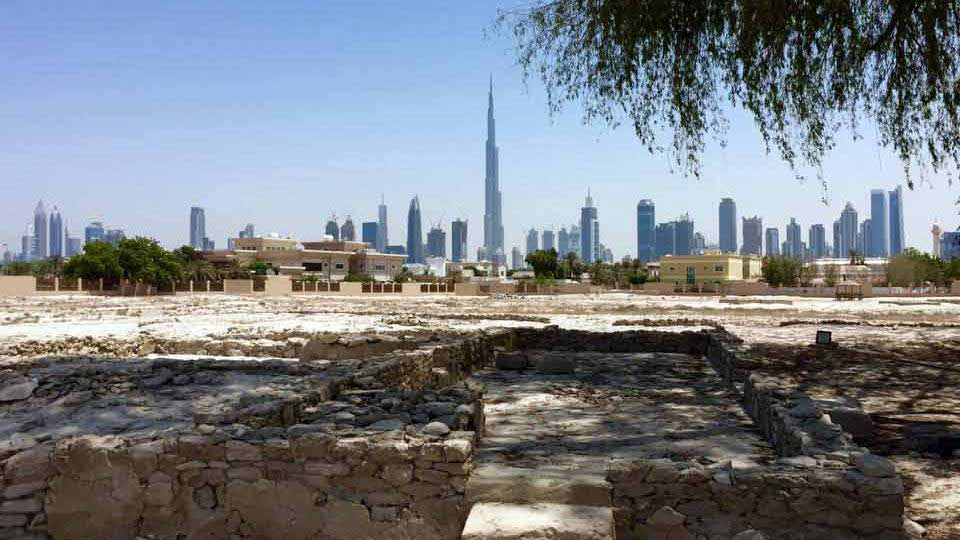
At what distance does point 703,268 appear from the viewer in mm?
104812

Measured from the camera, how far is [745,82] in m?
12.8

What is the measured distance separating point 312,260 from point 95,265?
4780cm

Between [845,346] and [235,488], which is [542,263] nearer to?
[845,346]

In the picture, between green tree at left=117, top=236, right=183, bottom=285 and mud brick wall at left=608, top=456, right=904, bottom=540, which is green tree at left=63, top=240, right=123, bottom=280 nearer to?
green tree at left=117, top=236, right=183, bottom=285

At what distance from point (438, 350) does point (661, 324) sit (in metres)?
18.5

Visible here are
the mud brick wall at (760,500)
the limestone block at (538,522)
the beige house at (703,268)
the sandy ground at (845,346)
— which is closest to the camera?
the limestone block at (538,522)

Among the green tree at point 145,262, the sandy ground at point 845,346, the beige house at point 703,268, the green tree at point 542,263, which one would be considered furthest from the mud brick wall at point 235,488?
the green tree at point 542,263

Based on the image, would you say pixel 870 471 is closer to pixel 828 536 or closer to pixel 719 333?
pixel 828 536

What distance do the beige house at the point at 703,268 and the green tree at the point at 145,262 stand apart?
64.2 metres

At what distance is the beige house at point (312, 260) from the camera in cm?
11059

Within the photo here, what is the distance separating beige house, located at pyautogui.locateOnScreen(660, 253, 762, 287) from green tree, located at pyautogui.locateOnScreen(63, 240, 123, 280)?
68706mm

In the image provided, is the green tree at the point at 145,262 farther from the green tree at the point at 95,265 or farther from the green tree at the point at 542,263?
the green tree at the point at 542,263

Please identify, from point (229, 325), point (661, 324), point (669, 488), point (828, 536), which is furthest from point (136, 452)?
point (661, 324)

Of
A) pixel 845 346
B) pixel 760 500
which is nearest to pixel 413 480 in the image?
pixel 760 500
